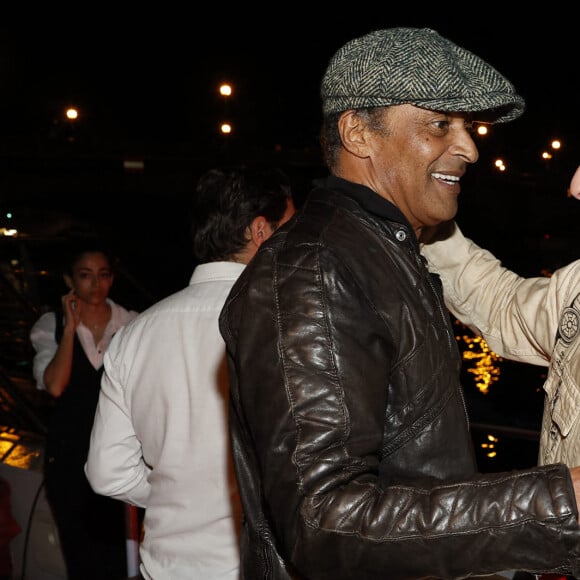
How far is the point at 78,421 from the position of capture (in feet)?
11.8

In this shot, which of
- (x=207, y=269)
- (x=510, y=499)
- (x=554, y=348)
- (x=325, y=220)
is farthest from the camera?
(x=207, y=269)

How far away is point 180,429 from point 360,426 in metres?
1.11

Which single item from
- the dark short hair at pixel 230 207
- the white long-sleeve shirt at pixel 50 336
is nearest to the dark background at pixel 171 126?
the white long-sleeve shirt at pixel 50 336

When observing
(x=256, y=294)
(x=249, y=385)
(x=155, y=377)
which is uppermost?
(x=256, y=294)

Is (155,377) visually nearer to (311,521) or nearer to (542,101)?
(311,521)

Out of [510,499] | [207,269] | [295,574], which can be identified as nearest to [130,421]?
[207,269]

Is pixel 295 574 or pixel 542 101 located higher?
pixel 542 101

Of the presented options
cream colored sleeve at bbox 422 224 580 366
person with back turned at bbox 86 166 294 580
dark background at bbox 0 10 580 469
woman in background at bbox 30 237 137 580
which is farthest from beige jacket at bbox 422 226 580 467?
dark background at bbox 0 10 580 469

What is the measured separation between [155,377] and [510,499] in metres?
1.33

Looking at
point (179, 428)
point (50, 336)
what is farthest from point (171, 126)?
point (179, 428)

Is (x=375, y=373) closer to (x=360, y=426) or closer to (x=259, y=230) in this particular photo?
(x=360, y=426)

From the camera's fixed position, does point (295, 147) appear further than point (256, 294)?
Yes

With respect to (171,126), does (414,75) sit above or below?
below

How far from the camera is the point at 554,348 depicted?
2018mm
